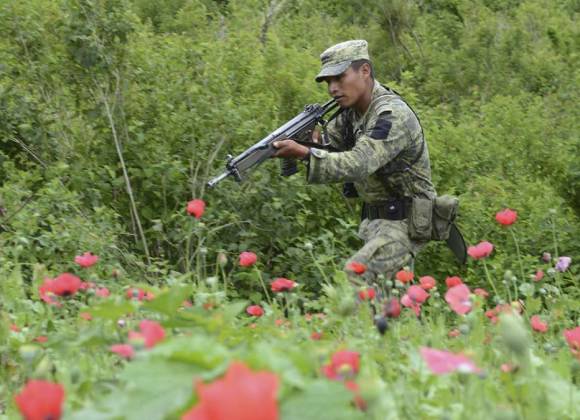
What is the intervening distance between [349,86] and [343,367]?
318 cm

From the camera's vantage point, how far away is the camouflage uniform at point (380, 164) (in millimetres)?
4457

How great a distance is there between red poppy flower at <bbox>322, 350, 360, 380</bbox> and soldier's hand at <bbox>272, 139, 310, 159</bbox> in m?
2.89

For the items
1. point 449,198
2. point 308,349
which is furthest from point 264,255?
point 308,349

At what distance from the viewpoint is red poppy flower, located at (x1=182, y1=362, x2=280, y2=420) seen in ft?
3.77

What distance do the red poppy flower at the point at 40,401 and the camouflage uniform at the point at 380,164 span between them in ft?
10.1

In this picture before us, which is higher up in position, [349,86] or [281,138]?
[349,86]

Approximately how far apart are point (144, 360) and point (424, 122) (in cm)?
623

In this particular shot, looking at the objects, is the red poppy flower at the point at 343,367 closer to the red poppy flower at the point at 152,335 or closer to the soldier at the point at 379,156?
the red poppy flower at the point at 152,335

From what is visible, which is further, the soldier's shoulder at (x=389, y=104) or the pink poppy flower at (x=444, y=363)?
the soldier's shoulder at (x=389, y=104)

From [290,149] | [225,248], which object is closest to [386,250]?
[290,149]

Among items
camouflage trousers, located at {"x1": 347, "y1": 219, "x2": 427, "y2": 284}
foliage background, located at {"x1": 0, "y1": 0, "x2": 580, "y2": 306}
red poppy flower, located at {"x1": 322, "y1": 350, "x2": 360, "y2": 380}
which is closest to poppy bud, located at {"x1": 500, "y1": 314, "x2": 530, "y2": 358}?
red poppy flower, located at {"x1": 322, "y1": 350, "x2": 360, "y2": 380}

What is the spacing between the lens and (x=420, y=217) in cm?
476

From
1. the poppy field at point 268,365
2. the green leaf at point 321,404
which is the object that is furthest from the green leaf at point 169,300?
the green leaf at point 321,404

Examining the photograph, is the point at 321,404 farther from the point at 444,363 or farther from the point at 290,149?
the point at 290,149
